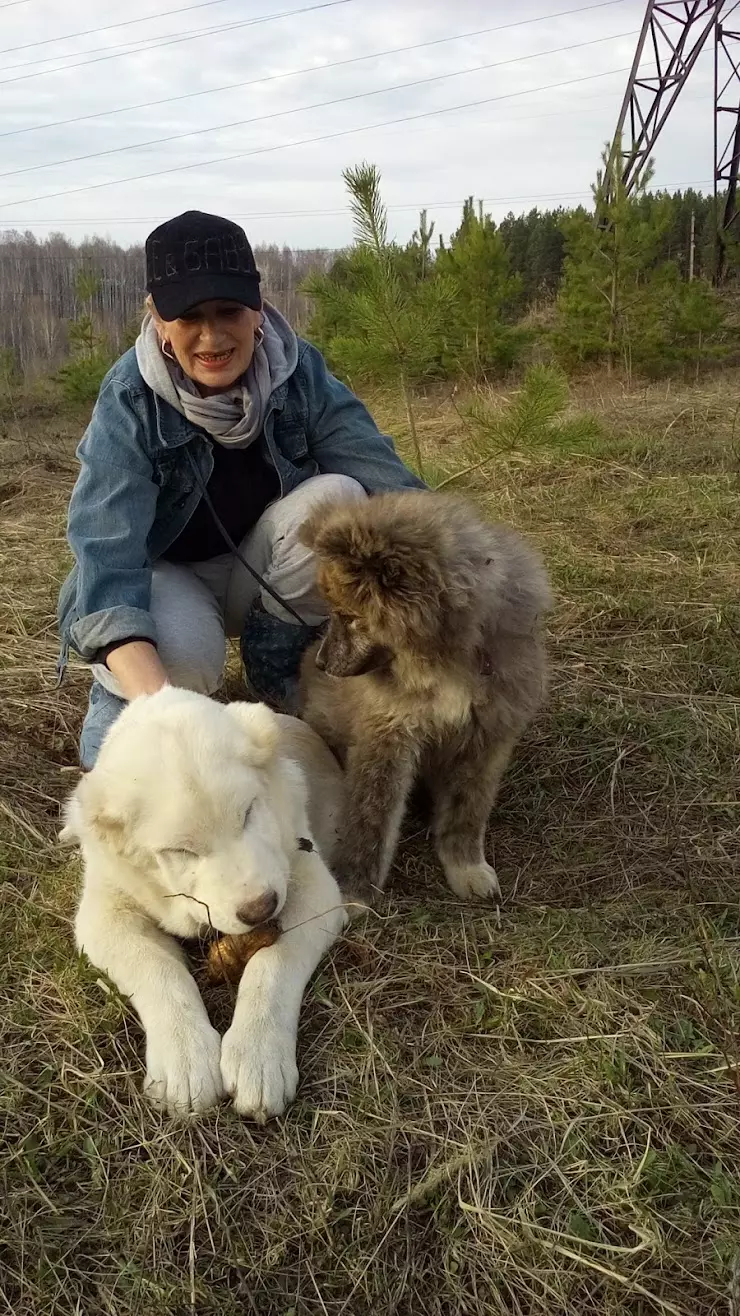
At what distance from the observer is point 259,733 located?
2.09m

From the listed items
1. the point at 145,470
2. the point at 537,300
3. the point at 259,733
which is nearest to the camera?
the point at 259,733

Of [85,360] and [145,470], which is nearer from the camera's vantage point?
[145,470]

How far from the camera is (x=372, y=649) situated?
272cm

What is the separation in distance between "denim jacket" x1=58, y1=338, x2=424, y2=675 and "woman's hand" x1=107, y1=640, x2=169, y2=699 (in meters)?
0.05

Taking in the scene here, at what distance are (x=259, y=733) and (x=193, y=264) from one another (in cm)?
164

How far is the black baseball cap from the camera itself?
9.27ft

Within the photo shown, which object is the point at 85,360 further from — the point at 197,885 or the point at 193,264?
the point at 197,885

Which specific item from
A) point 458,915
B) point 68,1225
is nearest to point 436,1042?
point 458,915

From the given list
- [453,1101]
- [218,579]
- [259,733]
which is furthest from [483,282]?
[453,1101]

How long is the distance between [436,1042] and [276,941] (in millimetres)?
432

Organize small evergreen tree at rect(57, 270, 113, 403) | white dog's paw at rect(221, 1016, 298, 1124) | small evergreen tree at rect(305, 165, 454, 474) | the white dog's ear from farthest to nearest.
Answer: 1. small evergreen tree at rect(57, 270, 113, 403)
2. small evergreen tree at rect(305, 165, 454, 474)
3. the white dog's ear
4. white dog's paw at rect(221, 1016, 298, 1124)

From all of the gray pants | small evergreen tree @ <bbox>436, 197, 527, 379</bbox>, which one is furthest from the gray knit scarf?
small evergreen tree @ <bbox>436, 197, 527, 379</bbox>

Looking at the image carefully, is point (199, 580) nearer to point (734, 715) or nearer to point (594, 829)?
point (594, 829)

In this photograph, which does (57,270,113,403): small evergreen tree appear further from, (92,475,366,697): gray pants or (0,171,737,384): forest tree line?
(92,475,366,697): gray pants
